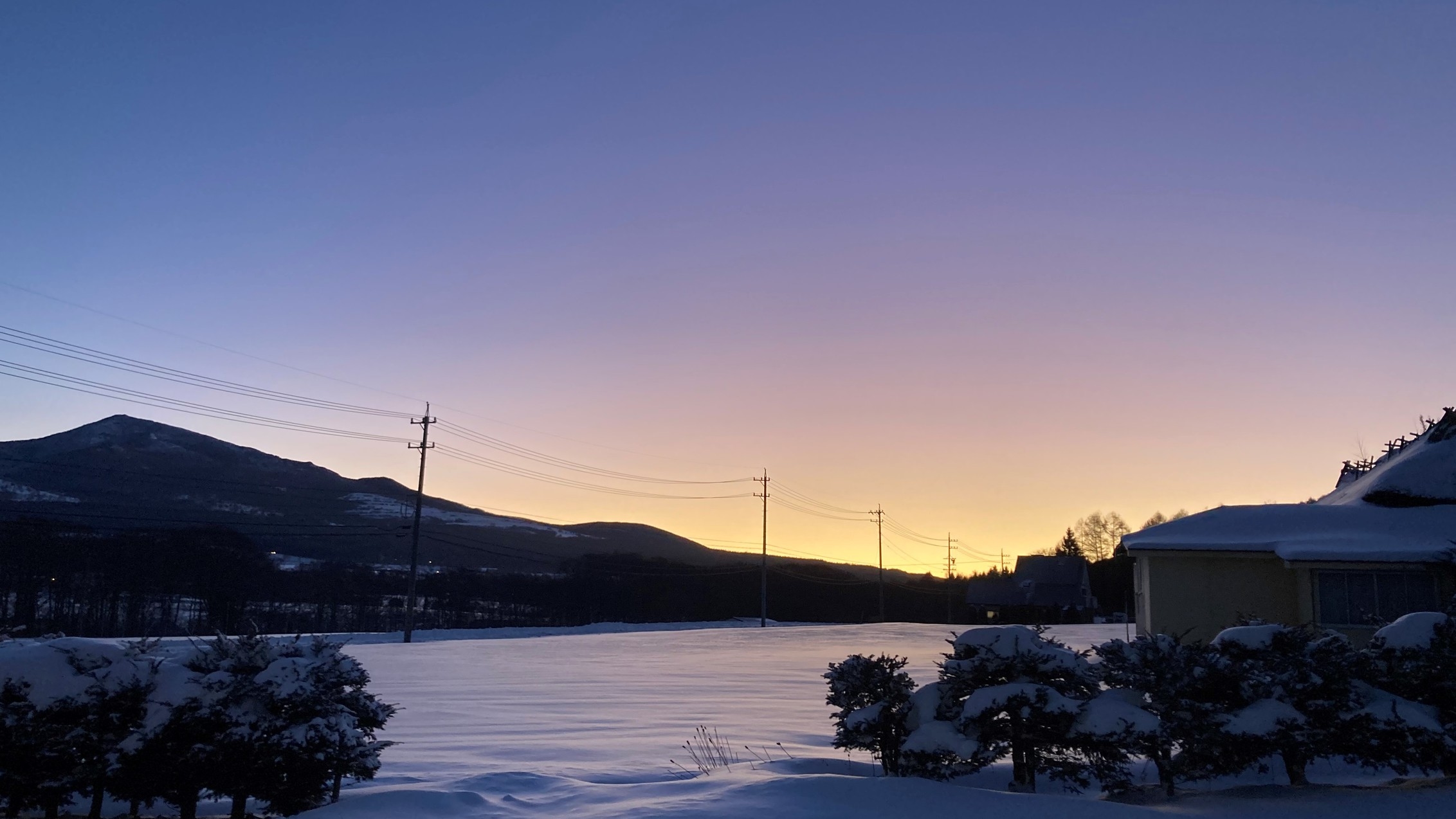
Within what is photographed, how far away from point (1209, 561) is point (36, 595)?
205ft

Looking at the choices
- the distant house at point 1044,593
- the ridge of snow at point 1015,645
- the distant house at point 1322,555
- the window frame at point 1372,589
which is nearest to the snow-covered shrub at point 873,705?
the ridge of snow at point 1015,645

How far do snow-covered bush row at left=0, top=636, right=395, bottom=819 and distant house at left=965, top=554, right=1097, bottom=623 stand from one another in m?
70.1

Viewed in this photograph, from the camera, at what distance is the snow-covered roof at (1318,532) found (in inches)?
634

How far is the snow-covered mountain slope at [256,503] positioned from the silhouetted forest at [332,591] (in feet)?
69.6

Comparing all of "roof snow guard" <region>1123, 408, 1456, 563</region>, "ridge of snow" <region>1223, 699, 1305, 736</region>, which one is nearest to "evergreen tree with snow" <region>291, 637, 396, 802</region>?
"ridge of snow" <region>1223, 699, 1305, 736</region>

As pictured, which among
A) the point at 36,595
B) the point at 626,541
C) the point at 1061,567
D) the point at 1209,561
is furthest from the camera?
the point at 626,541

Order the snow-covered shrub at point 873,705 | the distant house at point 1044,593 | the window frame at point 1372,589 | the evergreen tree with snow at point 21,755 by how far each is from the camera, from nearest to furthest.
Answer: the evergreen tree with snow at point 21,755
the snow-covered shrub at point 873,705
the window frame at point 1372,589
the distant house at point 1044,593

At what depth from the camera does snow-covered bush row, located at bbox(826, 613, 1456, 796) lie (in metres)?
8.02

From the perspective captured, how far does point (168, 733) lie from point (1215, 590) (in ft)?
57.6

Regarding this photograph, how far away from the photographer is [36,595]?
54906 millimetres

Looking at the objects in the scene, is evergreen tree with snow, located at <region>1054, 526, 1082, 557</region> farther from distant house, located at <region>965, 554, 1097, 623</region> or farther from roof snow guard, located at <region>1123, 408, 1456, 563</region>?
roof snow guard, located at <region>1123, 408, 1456, 563</region>

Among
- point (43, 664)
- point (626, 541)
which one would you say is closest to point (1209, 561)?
point (43, 664)

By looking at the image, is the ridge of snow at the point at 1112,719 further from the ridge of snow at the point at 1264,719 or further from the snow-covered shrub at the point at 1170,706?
the ridge of snow at the point at 1264,719

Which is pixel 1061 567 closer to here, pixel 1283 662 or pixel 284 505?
pixel 1283 662
